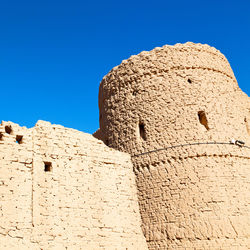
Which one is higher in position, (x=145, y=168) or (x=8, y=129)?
(x=8, y=129)

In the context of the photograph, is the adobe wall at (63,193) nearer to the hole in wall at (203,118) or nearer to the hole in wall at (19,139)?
the hole in wall at (19,139)

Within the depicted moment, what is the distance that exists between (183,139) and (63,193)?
3872mm

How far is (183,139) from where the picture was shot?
1120 centimetres

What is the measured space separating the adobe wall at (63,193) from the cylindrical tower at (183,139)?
71cm

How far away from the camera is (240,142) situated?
1144 cm

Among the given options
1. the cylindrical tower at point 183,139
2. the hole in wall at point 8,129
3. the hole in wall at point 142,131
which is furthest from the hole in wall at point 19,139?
the hole in wall at point 142,131

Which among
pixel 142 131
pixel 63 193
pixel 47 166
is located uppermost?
pixel 142 131

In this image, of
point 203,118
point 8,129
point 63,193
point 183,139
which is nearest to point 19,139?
point 8,129

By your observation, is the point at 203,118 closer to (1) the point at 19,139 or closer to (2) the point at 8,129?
(1) the point at 19,139

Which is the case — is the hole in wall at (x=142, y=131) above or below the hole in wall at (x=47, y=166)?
above

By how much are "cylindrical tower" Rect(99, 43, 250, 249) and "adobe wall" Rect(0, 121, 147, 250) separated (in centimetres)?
71

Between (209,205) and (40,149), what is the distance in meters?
4.74

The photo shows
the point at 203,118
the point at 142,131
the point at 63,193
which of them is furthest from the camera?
the point at 142,131

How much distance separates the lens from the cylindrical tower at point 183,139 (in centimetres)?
1017
